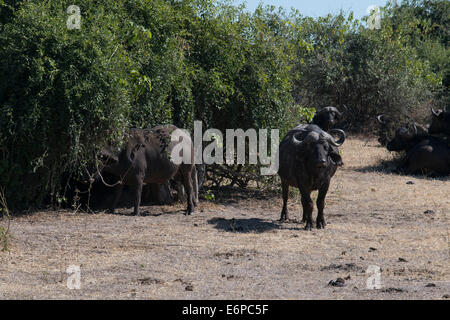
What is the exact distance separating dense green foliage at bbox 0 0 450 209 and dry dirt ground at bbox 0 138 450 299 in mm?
1055

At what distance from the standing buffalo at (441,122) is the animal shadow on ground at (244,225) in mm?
7696

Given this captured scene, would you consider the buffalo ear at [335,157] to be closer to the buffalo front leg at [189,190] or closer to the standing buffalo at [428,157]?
the buffalo front leg at [189,190]

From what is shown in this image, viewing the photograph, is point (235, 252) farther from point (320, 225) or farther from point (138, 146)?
point (138, 146)

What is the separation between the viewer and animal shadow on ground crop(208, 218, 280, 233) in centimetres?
1066

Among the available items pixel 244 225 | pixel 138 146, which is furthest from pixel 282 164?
pixel 138 146

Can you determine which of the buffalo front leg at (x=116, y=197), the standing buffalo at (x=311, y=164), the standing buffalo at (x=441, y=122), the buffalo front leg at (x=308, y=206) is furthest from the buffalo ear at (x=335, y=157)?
the standing buffalo at (x=441, y=122)

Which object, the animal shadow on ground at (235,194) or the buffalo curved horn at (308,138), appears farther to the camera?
A: the animal shadow on ground at (235,194)

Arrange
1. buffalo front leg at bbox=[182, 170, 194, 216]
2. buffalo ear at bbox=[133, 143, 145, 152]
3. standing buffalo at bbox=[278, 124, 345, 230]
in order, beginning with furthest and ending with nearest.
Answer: buffalo front leg at bbox=[182, 170, 194, 216], buffalo ear at bbox=[133, 143, 145, 152], standing buffalo at bbox=[278, 124, 345, 230]

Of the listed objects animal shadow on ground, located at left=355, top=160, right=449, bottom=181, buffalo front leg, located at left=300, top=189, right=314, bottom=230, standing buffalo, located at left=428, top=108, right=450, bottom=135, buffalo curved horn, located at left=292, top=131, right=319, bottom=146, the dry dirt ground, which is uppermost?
standing buffalo, located at left=428, top=108, right=450, bottom=135

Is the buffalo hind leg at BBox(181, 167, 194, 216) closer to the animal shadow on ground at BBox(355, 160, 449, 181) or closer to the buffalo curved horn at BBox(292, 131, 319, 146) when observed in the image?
the buffalo curved horn at BBox(292, 131, 319, 146)

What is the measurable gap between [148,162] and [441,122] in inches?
342

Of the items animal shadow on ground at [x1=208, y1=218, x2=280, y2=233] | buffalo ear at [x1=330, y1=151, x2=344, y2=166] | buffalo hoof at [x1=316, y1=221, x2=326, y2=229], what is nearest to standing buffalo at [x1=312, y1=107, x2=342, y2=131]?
animal shadow on ground at [x1=208, y1=218, x2=280, y2=233]

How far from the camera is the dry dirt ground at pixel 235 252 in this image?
23.0 feet

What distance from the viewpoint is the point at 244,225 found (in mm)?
11023
